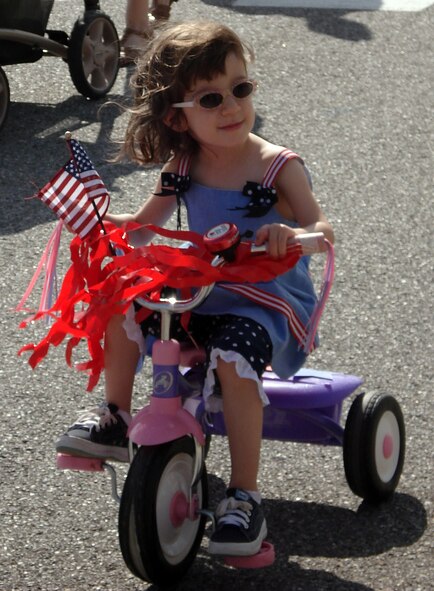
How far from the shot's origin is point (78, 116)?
22.2 feet

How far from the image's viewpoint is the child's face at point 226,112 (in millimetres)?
3260

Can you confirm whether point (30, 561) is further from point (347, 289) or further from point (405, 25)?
point (405, 25)

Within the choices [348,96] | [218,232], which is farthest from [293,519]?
[348,96]

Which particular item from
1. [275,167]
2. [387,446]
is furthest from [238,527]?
[275,167]

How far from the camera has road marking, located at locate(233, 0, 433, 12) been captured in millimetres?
8406

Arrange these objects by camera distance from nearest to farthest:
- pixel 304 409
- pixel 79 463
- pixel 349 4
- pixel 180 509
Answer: pixel 180 509 < pixel 79 463 < pixel 304 409 < pixel 349 4

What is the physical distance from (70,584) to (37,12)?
388 centimetres

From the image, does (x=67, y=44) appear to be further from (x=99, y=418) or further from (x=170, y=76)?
(x=99, y=418)

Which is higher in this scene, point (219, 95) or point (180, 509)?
point (219, 95)

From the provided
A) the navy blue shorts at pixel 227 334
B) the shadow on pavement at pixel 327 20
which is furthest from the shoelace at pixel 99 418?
the shadow on pavement at pixel 327 20

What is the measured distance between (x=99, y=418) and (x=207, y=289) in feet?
1.66

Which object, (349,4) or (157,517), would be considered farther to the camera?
(349,4)

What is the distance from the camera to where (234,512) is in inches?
123

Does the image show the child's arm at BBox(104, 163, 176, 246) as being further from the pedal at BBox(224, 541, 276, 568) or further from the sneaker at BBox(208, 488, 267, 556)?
the pedal at BBox(224, 541, 276, 568)
